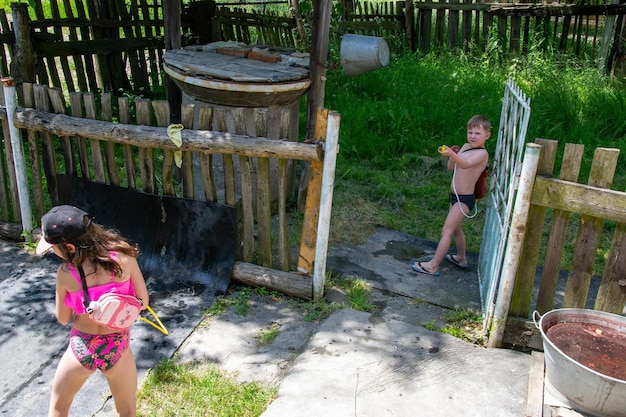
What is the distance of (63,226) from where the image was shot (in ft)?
8.09

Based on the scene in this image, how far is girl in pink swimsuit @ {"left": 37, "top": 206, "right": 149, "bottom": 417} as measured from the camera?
2514 mm

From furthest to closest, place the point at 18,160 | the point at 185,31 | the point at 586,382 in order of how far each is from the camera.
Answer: the point at 185,31 → the point at 18,160 → the point at 586,382

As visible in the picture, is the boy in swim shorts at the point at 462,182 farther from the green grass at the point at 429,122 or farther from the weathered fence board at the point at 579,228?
the weathered fence board at the point at 579,228

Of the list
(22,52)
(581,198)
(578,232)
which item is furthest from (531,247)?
(22,52)

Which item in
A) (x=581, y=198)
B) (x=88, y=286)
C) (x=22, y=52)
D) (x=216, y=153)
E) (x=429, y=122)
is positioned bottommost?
(x=429, y=122)

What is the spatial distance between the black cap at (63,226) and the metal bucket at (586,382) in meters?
2.19

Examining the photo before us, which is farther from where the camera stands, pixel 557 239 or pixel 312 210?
pixel 312 210

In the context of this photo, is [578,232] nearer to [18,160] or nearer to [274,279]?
[274,279]

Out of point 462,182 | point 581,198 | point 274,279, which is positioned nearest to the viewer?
point 581,198

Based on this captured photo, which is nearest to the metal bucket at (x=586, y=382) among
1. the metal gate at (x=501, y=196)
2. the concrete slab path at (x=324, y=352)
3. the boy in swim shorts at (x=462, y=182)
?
the concrete slab path at (x=324, y=352)

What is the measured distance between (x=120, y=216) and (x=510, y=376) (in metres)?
3.04

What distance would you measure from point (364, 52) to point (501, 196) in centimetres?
205

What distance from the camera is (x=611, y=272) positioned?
10.9 ft

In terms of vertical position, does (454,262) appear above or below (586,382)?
below
